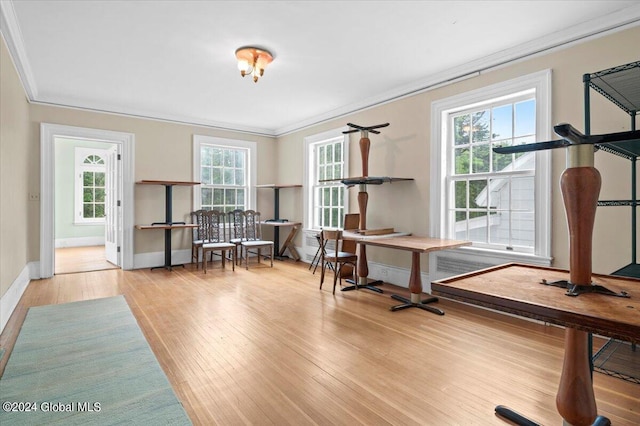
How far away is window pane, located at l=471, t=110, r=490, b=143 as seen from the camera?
398 cm

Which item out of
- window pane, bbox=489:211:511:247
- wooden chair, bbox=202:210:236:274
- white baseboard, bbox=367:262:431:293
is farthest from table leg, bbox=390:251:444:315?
wooden chair, bbox=202:210:236:274

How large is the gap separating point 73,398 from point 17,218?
3133mm

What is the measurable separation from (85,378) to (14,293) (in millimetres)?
2363

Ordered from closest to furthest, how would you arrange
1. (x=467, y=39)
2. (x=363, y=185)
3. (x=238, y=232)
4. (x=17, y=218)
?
(x=467, y=39) < (x=17, y=218) < (x=363, y=185) < (x=238, y=232)

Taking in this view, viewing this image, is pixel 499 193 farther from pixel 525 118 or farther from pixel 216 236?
pixel 216 236

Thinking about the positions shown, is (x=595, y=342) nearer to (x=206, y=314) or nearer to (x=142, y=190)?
(x=206, y=314)

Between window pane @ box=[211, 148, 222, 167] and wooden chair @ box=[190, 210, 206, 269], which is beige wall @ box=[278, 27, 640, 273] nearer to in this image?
window pane @ box=[211, 148, 222, 167]

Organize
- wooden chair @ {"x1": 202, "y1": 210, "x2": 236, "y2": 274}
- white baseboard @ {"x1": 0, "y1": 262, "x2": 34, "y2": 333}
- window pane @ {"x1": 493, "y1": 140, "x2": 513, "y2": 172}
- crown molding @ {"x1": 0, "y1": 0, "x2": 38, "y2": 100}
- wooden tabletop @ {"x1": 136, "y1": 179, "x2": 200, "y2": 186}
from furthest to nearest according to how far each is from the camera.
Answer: wooden chair @ {"x1": 202, "y1": 210, "x2": 236, "y2": 274} < wooden tabletop @ {"x1": 136, "y1": 179, "x2": 200, "y2": 186} < window pane @ {"x1": 493, "y1": 140, "x2": 513, "y2": 172} < white baseboard @ {"x1": 0, "y1": 262, "x2": 34, "y2": 333} < crown molding @ {"x1": 0, "y1": 0, "x2": 38, "y2": 100}

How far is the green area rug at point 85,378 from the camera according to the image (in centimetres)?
190

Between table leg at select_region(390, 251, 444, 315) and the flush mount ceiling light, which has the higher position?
the flush mount ceiling light

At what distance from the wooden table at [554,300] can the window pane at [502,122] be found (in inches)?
105

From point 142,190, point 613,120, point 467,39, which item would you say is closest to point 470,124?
point 467,39

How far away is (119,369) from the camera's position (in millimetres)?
2410

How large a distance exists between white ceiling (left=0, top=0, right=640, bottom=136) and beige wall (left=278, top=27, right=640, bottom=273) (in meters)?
0.16
